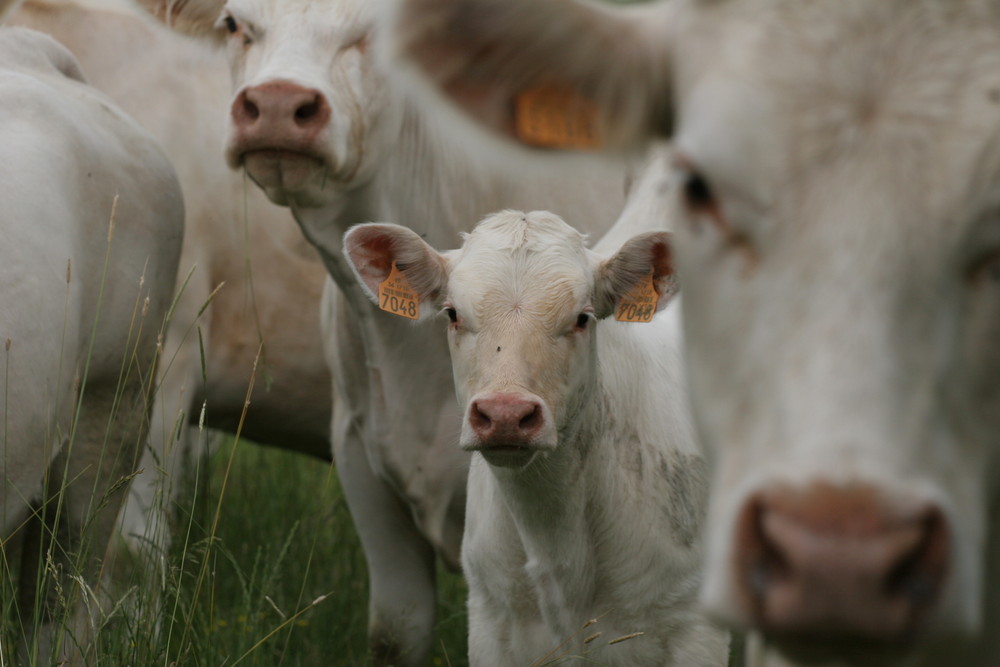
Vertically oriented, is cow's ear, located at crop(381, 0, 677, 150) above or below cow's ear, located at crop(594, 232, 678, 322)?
above

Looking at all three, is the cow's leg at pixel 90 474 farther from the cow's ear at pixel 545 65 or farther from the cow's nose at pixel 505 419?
the cow's ear at pixel 545 65

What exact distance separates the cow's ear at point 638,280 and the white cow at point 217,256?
2.26m

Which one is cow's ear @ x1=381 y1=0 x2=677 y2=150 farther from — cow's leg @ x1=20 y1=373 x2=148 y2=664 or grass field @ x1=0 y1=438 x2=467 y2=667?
cow's leg @ x1=20 y1=373 x2=148 y2=664

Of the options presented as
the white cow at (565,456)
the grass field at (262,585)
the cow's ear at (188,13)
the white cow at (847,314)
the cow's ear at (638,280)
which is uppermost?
the cow's ear at (188,13)

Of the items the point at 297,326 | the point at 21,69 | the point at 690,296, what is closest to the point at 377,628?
the point at 297,326

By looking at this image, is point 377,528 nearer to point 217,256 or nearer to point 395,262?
point 217,256

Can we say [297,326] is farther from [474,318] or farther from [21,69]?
[474,318]

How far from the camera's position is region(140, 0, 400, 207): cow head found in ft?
13.3

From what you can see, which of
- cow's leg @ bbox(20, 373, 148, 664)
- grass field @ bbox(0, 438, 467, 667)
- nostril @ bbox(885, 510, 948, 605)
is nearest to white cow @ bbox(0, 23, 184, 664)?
cow's leg @ bbox(20, 373, 148, 664)

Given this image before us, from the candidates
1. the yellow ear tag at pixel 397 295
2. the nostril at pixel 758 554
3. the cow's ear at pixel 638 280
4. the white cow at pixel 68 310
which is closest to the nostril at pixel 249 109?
the white cow at pixel 68 310

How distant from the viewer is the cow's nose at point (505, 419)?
3182mm

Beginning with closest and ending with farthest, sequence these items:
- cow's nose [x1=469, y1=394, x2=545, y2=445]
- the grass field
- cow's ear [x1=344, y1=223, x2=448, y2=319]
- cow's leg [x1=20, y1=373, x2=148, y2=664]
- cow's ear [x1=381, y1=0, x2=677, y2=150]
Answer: cow's ear [x1=381, y1=0, x2=677, y2=150], cow's nose [x1=469, y1=394, x2=545, y2=445], the grass field, cow's ear [x1=344, y1=223, x2=448, y2=319], cow's leg [x1=20, y1=373, x2=148, y2=664]

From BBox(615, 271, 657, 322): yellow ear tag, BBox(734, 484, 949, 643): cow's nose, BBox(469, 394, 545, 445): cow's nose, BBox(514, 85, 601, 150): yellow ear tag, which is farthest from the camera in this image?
BBox(615, 271, 657, 322): yellow ear tag

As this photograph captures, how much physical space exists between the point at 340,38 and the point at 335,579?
239 centimetres
